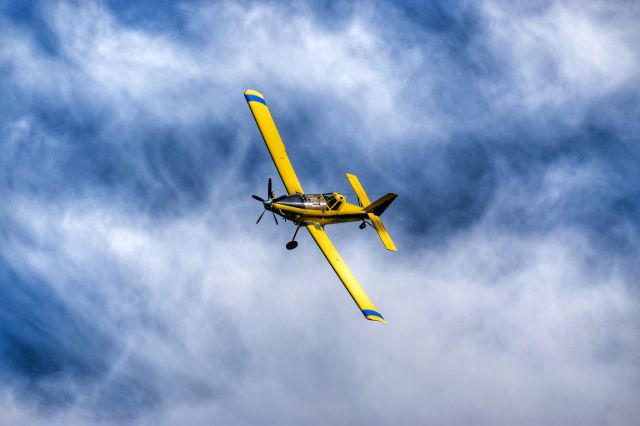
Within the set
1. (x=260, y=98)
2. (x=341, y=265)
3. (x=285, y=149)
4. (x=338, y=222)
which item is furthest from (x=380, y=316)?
(x=260, y=98)

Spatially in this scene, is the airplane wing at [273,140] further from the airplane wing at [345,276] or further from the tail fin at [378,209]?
the tail fin at [378,209]

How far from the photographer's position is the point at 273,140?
86.8 meters

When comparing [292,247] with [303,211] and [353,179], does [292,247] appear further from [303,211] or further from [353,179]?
[353,179]

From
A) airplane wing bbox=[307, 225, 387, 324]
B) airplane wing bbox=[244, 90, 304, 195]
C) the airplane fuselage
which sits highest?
airplane wing bbox=[244, 90, 304, 195]

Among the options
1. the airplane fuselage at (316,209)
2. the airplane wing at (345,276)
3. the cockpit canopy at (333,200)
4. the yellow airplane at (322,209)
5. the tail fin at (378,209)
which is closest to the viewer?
the airplane wing at (345,276)

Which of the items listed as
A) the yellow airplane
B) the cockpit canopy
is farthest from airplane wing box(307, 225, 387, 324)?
the cockpit canopy

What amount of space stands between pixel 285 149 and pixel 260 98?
284 inches

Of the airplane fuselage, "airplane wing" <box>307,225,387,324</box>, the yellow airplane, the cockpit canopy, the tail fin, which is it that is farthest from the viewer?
the tail fin

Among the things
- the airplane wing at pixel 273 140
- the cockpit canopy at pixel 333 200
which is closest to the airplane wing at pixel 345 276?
the cockpit canopy at pixel 333 200

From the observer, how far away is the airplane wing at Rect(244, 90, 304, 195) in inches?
3295

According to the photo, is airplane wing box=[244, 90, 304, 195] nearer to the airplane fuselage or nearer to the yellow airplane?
the yellow airplane

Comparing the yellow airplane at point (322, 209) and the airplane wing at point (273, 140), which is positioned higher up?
the airplane wing at point (273, 140)

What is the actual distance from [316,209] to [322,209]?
715 mm

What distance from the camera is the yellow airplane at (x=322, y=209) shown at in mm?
78062
